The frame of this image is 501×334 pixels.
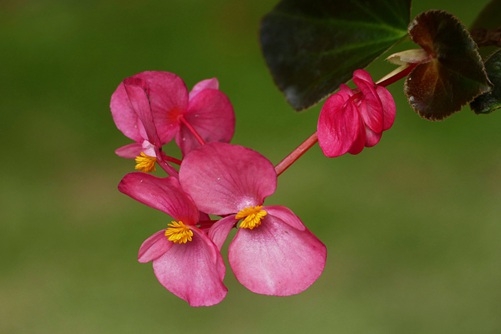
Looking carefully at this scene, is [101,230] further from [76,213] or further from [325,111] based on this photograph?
[325,111]

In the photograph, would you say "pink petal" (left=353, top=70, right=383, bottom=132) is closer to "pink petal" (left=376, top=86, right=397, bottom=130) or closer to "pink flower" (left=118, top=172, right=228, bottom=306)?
"pink petal" (left=376, top=86, right=397, bottom=130)

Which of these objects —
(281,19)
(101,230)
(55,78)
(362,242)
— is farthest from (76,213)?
(281,19)

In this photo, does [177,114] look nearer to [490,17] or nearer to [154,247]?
[154,247]

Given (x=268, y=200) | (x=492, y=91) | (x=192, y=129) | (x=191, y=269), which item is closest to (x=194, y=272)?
(x=191, y=269)

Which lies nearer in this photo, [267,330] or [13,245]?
[267,330]

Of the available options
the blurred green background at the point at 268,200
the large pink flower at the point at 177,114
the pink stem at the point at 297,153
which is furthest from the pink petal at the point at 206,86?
the blurred green background at the point at 268,200

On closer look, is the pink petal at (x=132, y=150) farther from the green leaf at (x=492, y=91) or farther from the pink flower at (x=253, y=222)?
the green leaf at (x=492, y=91)
